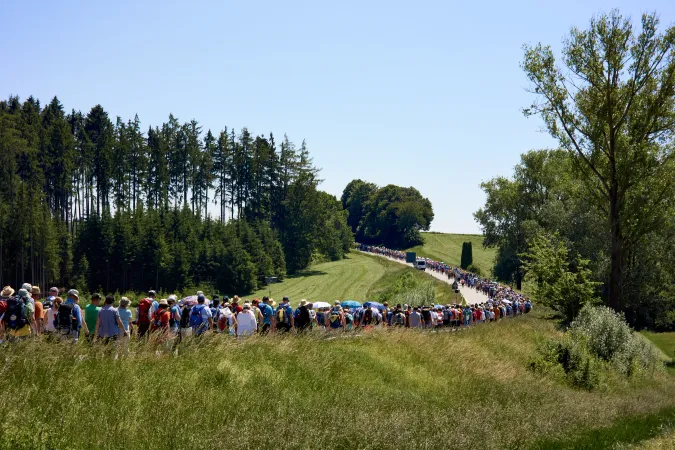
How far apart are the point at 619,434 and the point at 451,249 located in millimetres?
127945

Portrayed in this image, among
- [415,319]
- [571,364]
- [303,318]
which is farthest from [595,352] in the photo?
[303,318]

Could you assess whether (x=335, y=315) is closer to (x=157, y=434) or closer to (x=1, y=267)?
(x=157, y=434)

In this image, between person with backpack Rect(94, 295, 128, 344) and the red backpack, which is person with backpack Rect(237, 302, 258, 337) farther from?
person with backpack Rect(94, 295, 128, 344)

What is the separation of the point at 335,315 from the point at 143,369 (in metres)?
11.2

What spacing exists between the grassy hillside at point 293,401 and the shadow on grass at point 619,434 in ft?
0.16

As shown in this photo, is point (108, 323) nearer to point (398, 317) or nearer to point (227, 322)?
point (227, 322)

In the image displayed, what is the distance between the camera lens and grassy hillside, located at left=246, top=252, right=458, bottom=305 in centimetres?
7362

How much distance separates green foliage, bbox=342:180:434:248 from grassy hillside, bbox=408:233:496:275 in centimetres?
377

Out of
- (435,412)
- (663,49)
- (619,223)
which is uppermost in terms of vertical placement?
(663,49)

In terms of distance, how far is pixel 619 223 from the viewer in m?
33.8

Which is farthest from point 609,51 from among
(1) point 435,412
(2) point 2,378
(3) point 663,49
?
(2) point 2,378

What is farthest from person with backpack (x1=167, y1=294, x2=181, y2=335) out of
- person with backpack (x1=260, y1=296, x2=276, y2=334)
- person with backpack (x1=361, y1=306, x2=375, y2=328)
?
person with backpack (x1=361, y1=306, x2=375, y2=328)

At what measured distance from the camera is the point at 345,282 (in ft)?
288

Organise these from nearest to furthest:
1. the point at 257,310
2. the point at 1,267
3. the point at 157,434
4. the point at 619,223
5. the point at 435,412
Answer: the point at 157,434
the point at 435,412
the point at 257,310
the point at 619,223
the point at 1,267
